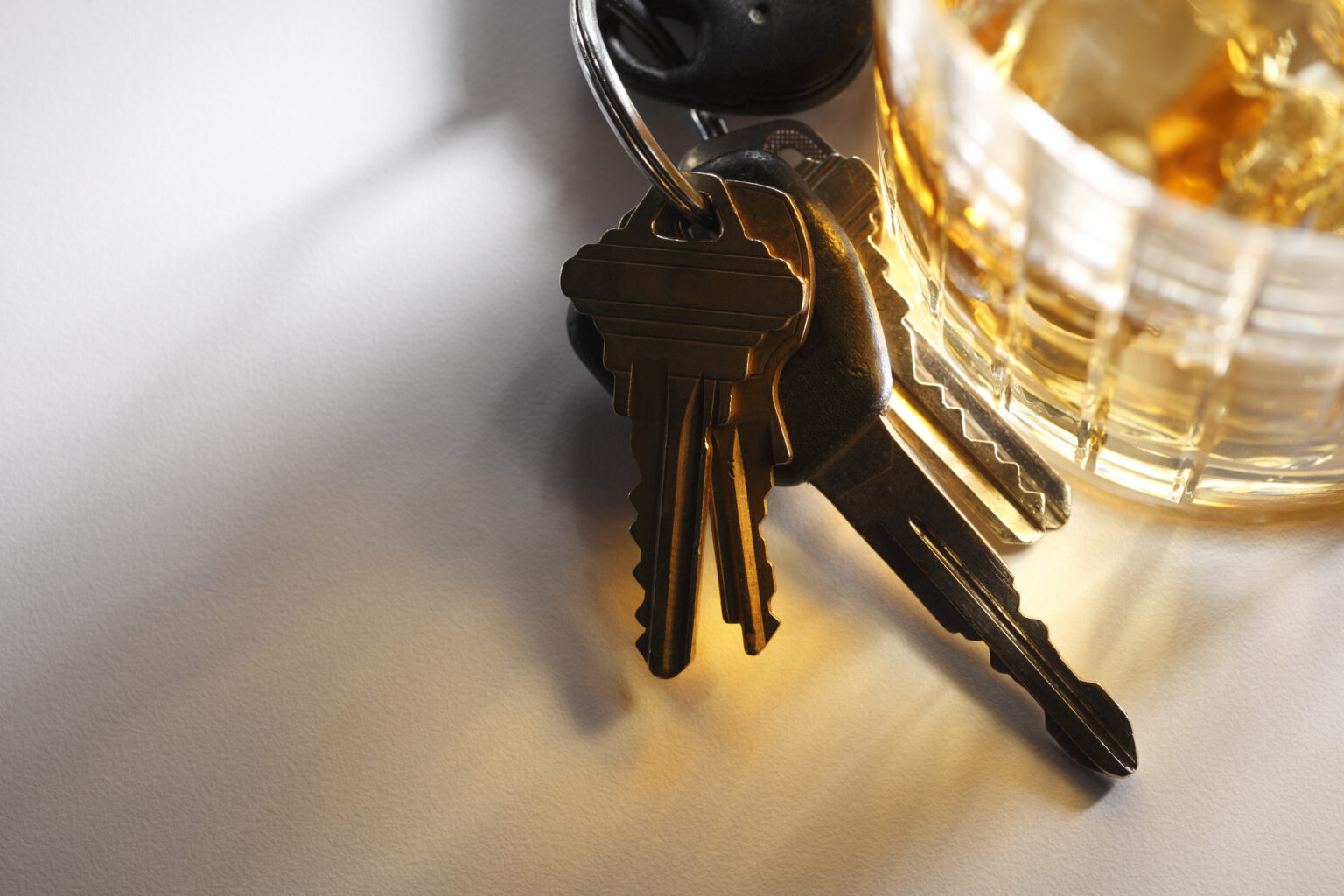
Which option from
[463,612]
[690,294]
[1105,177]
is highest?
[1105,177]

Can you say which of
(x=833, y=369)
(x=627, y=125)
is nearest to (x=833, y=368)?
(x=833, y=369)

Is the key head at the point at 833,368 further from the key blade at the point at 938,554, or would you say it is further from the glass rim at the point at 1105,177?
the glass rim at the point at 1105,177

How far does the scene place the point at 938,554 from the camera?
16.9 inches

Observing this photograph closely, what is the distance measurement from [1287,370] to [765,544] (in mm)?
208

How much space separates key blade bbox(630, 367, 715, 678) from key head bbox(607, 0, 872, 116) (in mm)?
160

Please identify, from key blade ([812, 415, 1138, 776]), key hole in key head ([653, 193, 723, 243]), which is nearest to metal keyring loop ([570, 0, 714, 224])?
key hole in key head ([653, 193, 723, 243])

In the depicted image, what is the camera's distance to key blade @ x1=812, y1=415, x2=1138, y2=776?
0.42 metres

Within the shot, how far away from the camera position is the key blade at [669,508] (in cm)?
42

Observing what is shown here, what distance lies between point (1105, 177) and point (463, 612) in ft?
0.98

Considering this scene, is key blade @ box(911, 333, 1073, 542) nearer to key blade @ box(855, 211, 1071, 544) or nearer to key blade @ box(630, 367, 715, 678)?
key blade @ box(855, 211, 1071, 544)

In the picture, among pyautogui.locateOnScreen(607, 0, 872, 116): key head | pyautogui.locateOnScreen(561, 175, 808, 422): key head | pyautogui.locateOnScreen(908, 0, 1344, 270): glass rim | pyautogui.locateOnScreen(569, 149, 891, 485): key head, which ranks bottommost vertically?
pyautogui.locateOnScreen(569, 149, 891, 485): key head

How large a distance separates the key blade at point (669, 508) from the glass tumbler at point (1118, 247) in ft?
0.31

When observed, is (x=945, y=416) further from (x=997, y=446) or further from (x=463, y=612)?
(x=463, y=612)

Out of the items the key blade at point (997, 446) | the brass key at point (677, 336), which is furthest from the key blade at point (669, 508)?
the key blade at point (997, 446)
